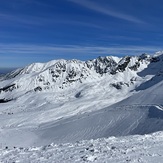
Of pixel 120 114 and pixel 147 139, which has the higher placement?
pixel 147 139

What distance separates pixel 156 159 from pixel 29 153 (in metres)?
7.61

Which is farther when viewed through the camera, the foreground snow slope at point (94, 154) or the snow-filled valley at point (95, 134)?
the snow-filled valley at point (95, 134)

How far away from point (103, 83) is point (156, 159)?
18648 centimetres

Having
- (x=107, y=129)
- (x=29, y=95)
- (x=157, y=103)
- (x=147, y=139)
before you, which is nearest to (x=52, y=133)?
(x=107, y=129)

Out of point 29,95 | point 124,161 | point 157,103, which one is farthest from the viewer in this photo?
point 29,95

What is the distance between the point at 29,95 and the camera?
19162 centimetres

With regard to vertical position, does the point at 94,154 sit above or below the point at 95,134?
above

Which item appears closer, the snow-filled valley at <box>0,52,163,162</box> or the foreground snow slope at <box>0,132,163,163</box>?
the foreground snow slope at <box>0,132,163,163</box>

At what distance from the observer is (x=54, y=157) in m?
14.9

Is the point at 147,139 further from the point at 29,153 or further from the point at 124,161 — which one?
the point at 29,153

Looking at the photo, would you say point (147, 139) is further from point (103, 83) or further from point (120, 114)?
point (103, 83)

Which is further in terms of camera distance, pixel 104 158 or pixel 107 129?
pixel 107 129

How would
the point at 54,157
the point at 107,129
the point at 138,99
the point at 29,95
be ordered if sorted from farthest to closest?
the point at 29,95 → the point at 138,99 → the point at 107,129 → the point at 54,157

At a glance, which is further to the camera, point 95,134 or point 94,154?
point 95,134
